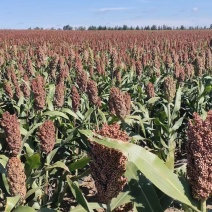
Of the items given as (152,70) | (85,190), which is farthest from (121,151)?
(152,70)

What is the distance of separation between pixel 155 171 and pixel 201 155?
224 millimetres

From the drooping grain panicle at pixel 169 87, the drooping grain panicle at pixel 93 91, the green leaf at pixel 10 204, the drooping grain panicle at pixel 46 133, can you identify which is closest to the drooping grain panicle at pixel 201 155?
the green leaf at pixel 10 204

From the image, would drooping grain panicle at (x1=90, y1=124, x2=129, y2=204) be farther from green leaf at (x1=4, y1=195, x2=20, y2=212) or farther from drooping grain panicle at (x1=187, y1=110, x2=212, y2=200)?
green leaf at (x1=4, y1=195, x2=20, y2=212)

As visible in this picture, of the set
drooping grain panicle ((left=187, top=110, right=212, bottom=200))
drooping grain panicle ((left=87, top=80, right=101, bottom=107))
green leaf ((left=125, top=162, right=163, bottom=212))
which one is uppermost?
drooping grain panicle ((left=187, top=110, right=212, bottom=200))

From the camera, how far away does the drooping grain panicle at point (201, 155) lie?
1.25 meters

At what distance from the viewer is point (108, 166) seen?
4.36 feet

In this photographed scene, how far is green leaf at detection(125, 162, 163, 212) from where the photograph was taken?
5.12 ft

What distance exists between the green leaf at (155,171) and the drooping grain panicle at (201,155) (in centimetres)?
9

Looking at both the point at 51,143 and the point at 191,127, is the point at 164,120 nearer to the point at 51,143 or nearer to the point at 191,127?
the point at 51,143

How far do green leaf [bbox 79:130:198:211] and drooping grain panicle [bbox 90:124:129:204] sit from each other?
4 cm

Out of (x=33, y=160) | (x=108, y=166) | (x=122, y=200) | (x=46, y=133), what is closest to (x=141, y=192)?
(x=122, y=200)

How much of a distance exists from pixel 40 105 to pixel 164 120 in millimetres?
1668

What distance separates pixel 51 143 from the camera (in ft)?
7.66

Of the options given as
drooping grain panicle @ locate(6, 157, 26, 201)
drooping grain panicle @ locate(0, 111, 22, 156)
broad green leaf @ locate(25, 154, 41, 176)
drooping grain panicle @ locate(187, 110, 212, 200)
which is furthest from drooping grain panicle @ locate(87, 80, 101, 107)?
drooping grain panicle @ locate(187, 110, 212, 200)
